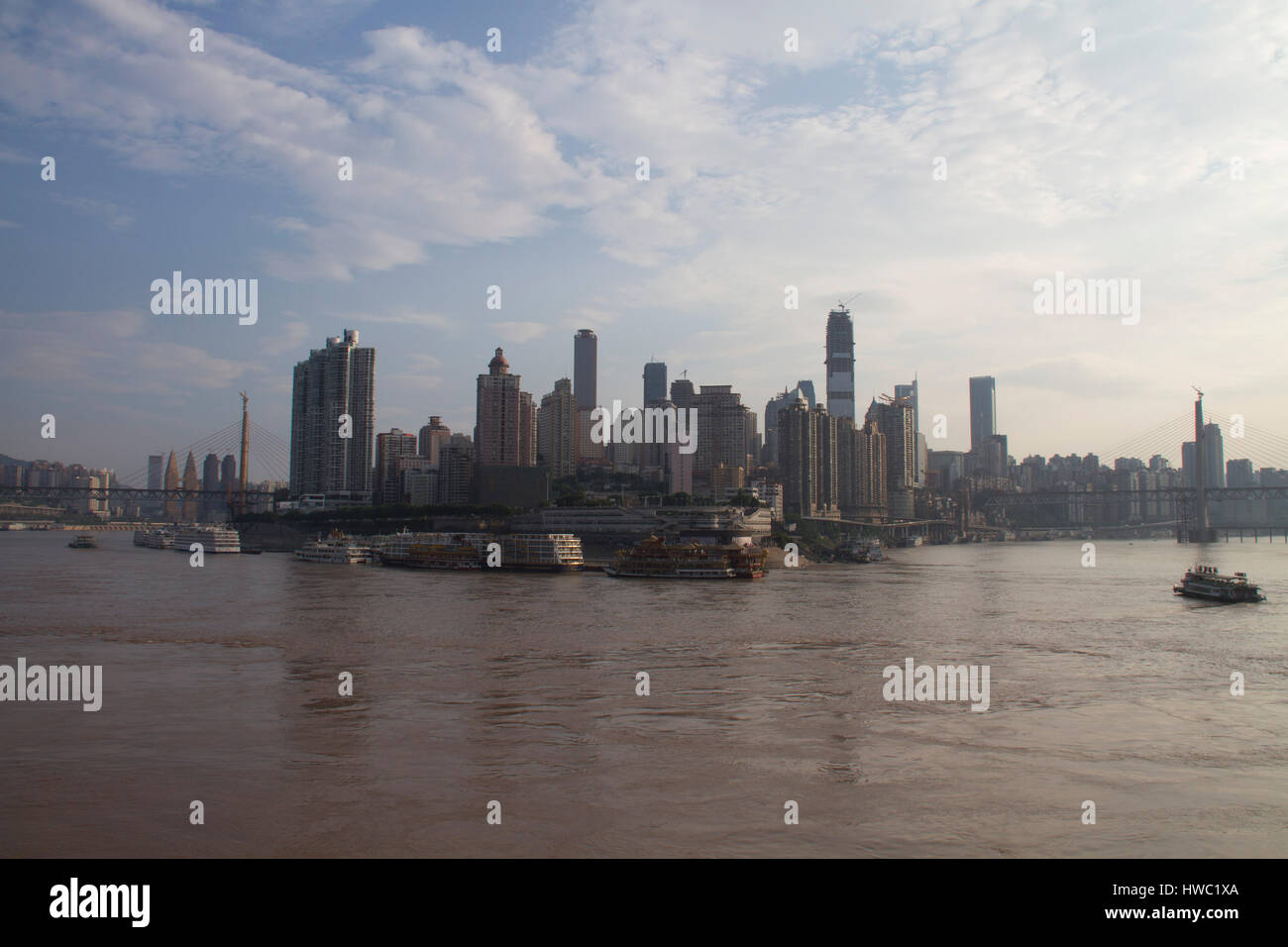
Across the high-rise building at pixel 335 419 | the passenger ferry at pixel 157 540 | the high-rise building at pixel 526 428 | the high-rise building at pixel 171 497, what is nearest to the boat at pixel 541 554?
the passenger ferry at pixel 157 540

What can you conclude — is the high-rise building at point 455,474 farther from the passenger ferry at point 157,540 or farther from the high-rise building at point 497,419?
the passenger ferry at point 157,540

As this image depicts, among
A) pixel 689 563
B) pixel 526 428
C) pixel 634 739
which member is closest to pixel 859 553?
pixel 689 563

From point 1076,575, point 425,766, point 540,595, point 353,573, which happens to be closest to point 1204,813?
point 425,766

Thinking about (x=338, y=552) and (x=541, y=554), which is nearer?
(x=541, y=554)

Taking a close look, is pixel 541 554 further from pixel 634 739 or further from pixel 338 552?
pixel 634 739

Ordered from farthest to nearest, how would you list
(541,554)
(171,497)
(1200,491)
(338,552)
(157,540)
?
(171,497) < (1200,491) < (157,540) < (338,552) < (541,554)

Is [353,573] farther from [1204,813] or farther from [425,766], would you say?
[1204,813]
